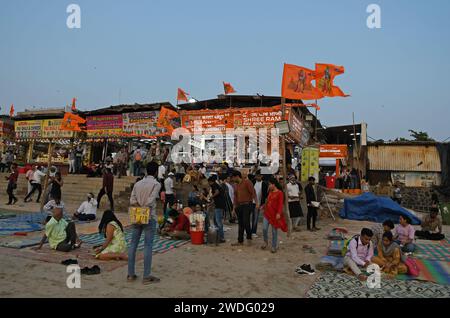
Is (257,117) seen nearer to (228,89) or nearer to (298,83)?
(228,89)

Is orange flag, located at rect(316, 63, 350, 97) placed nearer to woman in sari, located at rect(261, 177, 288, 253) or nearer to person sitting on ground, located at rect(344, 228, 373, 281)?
woman in sari, located at rect(261, 177, 288, 253)

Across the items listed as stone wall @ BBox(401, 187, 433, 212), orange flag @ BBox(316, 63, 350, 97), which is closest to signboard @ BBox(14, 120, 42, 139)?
orange flag @ BBox(316, 63, 350, 97)

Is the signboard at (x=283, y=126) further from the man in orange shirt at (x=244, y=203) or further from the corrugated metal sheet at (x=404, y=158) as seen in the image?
the corrugated metal sheet at (x=404, y=158)

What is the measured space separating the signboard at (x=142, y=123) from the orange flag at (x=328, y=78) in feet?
40.9

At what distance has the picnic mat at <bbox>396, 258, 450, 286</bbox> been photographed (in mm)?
5234

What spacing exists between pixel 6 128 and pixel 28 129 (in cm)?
295

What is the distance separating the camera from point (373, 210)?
40.3ft

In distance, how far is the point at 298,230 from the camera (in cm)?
993

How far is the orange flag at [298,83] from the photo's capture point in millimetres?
8250

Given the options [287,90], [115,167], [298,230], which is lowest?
[298,230]
